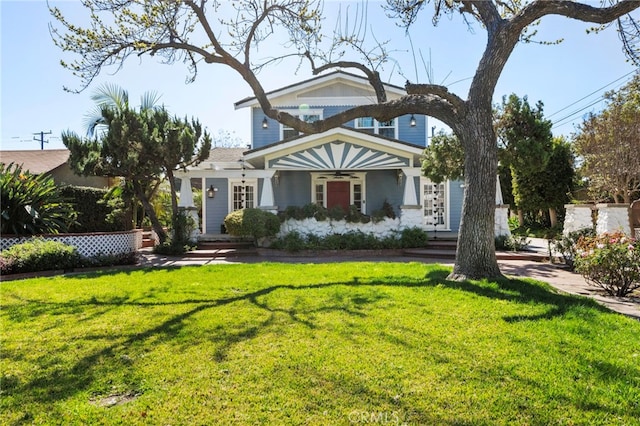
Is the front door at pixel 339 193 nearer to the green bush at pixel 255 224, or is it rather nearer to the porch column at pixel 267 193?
the porch column at pixel 267 193

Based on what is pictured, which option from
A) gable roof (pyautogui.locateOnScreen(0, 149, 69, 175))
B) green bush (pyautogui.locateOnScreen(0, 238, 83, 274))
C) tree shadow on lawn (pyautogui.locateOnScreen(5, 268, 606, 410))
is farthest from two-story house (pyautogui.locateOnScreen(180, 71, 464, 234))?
gable roof (pyautogui.locateOnScreen(0, 149, 69, 175))

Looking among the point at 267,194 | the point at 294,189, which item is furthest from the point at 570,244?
the point at 294,189

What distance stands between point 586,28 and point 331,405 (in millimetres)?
9766

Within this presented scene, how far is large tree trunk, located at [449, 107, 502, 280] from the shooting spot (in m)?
6.89

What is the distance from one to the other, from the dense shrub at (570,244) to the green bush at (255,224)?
834 centimetres

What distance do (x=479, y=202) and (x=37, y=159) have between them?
74.4 ft

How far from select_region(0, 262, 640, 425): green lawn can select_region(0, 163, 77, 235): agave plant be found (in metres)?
4.79

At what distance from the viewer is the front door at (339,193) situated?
54.1ft

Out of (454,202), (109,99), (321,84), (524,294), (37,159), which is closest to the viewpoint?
(524,294)

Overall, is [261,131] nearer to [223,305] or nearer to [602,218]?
[223,305]

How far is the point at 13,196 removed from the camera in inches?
390

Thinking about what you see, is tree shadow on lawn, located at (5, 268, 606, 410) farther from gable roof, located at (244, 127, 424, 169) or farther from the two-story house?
the two-story house

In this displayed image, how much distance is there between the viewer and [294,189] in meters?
16.5

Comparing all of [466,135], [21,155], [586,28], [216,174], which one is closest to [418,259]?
[466,135]
